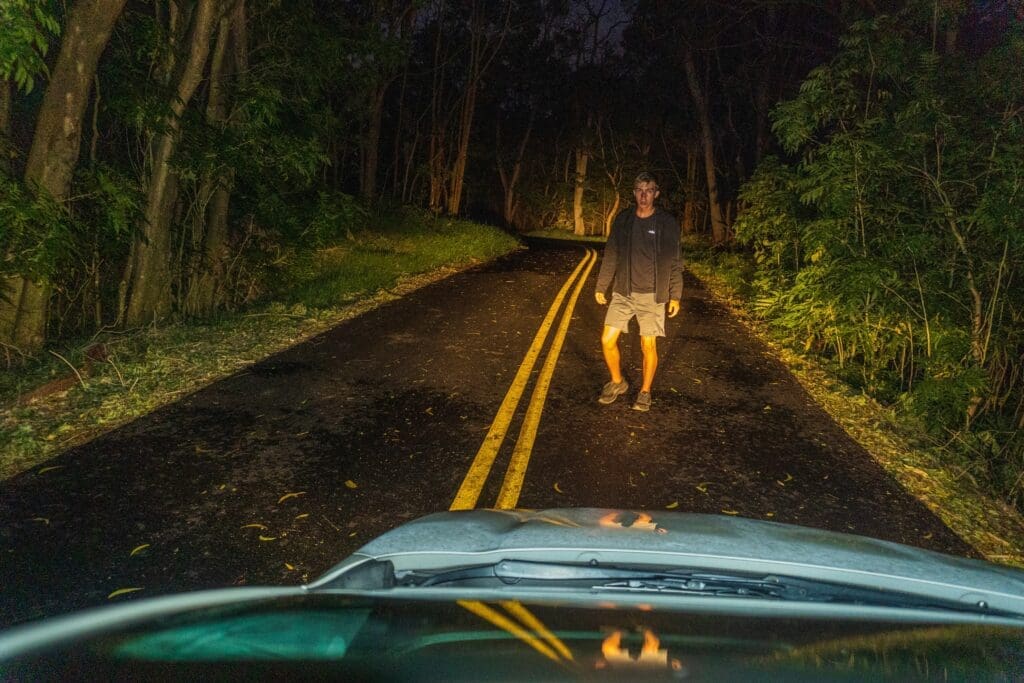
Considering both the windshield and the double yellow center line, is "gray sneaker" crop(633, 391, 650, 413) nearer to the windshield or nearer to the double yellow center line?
the double yellow center line

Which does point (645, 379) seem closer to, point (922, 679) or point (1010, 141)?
point (1010, 141)

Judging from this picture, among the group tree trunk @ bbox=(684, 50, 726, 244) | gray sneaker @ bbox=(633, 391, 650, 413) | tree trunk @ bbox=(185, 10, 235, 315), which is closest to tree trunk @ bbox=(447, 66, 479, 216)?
tree trunk @ bbox=(684, 50, 726, 244)

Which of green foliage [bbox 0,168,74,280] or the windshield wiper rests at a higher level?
green foliage [bbox 0,168,74,280]

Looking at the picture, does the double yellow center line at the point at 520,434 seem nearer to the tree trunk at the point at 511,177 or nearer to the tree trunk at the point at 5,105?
the tree trunk at the point at 5,105

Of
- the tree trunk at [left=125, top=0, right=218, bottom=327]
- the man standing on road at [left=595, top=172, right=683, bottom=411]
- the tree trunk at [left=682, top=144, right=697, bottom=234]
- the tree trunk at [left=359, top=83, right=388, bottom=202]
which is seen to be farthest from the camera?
the tree trunk at [left=682, top=144, right=697, bottom=234]

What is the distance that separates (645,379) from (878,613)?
5341 millimetres

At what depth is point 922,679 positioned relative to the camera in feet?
5.72

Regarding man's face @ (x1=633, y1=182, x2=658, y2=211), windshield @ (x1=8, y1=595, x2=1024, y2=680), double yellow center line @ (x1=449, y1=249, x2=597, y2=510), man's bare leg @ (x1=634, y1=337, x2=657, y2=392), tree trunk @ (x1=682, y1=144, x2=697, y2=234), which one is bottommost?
double yellow center line @ (x1=449, y1=249, x2=597, y2=510)

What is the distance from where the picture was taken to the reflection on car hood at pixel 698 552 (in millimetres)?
2437

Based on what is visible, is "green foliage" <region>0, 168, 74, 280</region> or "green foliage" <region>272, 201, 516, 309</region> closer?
"green foliage" <region>0, 168, 74, 280</region>

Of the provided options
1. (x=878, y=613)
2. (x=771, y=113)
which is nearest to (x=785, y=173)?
(x=771, y=113)

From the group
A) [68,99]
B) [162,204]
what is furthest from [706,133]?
[68,99]

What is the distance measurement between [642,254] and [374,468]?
3245 millimetres

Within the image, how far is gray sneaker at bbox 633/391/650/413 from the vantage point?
7430 mm
